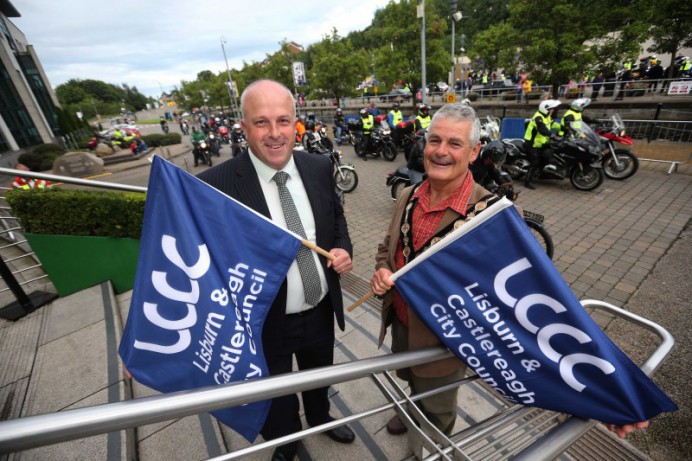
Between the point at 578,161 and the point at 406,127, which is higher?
the point at 406,127

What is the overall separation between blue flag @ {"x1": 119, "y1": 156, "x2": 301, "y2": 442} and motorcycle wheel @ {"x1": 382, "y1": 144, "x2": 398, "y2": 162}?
36.1 ft

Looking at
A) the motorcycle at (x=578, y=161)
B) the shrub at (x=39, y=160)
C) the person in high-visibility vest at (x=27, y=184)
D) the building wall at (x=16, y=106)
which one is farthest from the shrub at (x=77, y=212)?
the building wall at (x=16, y=106)

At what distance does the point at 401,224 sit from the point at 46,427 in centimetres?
178

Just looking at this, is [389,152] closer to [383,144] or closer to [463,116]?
[383,144]

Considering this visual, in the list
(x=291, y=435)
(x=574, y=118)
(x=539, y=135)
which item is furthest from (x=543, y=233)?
(x=291, y=435)

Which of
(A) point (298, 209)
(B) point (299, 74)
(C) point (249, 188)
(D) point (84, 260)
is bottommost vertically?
(D) point (84, 260)

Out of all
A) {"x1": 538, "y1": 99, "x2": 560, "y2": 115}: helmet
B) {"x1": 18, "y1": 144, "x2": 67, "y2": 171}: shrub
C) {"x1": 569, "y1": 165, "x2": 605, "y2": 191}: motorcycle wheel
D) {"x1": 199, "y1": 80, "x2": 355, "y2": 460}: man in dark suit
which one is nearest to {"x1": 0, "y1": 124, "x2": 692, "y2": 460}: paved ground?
{"x1": 569, "y1": 165, "x2": 605, "y2": 191}: motorcycle wheel

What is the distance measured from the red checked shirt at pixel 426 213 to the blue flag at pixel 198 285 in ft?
2.41

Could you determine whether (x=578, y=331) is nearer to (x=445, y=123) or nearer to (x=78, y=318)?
(x=445, y=123)

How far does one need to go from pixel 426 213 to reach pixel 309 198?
2.53 feet

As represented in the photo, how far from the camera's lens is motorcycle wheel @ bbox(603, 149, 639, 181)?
25.0 ft

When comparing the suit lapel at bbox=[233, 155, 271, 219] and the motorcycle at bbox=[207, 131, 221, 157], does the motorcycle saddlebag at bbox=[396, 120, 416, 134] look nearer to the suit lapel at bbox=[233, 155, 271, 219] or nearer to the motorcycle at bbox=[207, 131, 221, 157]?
the suit lapel at bbox=[233, 155, 271, 219]

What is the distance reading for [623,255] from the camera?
4.91 m

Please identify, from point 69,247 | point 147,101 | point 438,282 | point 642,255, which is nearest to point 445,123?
point 438,282
